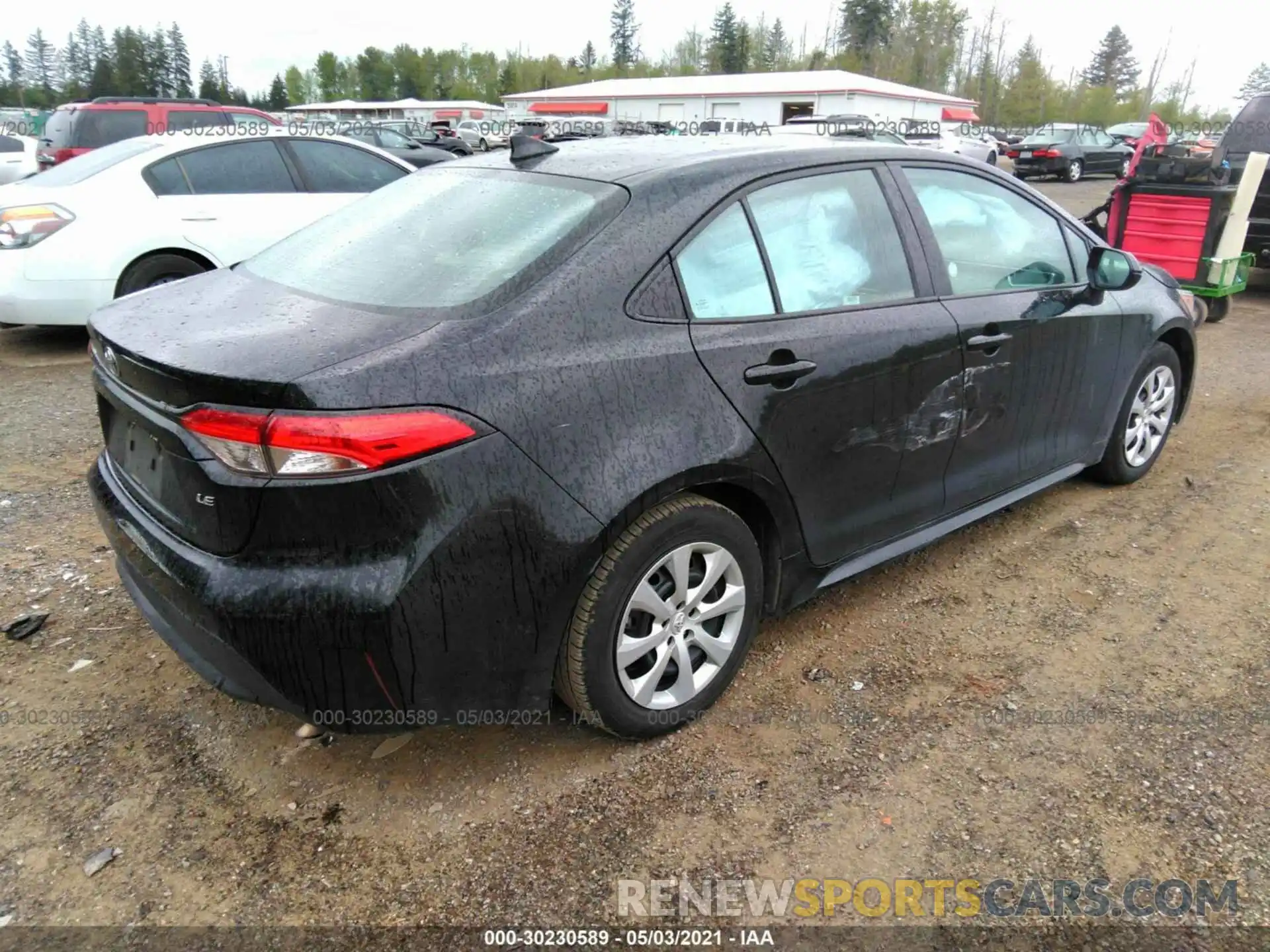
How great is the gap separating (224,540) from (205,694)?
39.2 inches

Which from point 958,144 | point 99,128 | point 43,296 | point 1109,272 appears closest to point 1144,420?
point 1109,272

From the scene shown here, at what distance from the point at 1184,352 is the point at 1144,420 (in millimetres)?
439

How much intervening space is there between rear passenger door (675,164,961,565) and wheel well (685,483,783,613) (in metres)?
0.11

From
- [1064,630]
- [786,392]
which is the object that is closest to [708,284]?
[786,392]

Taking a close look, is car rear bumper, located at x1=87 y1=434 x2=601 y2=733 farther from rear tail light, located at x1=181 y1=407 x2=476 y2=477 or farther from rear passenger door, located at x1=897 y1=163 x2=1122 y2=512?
rear passenger door, located at x1=897 y1=163 x2=1122 y2=512

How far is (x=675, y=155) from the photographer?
2822mm

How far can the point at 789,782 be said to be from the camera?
8.30 ft

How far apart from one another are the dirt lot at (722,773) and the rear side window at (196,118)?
10.2 metres

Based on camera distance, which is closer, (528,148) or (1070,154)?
(528,148)

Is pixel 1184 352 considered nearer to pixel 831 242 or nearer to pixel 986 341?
pixel 986 341

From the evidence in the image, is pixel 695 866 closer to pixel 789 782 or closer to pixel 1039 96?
pixel 789 782

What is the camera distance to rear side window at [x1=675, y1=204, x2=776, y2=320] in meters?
2.55

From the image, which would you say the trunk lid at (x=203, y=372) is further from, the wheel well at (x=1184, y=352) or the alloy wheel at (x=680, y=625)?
the wheel well at (x=1184, y=352)

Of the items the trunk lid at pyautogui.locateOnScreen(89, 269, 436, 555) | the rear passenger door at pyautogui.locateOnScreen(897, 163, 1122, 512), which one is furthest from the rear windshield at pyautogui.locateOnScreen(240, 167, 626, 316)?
the rear passenger door at pyautogui.locateOnScreen(897, 163, 1122, 512)
